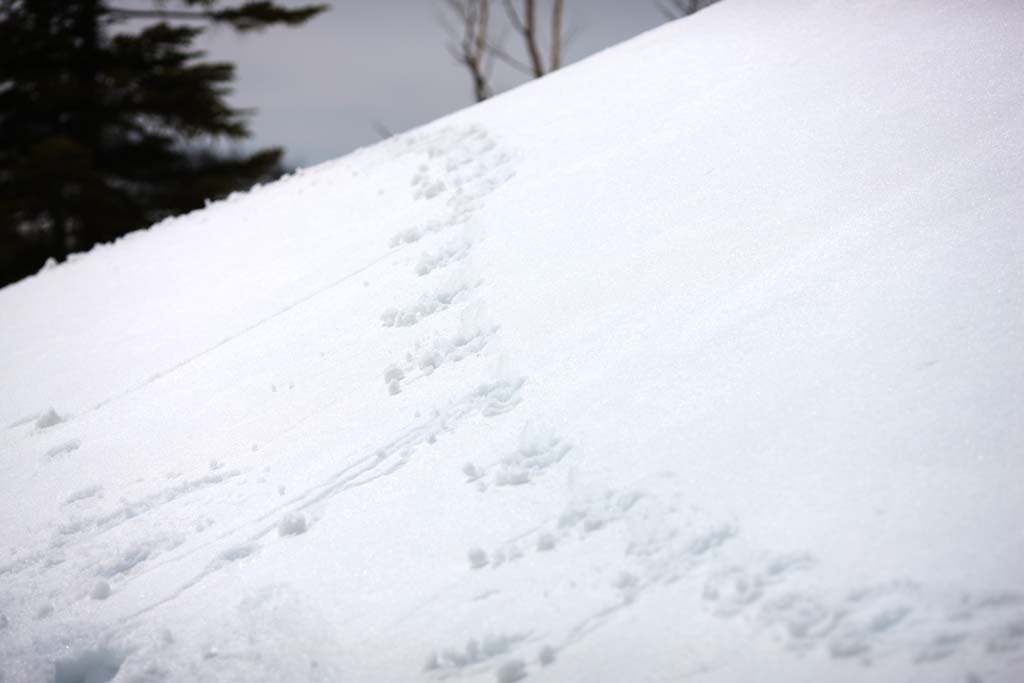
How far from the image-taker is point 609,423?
2.29 meters

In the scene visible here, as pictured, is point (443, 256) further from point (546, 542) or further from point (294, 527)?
point (546, 542)

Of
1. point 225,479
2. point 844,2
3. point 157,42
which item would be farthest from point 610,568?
point 157,42

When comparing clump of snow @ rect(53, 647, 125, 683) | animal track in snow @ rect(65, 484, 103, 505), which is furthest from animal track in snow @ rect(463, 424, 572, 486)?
animal track in snow @ rect(65, 484, 103, 505)

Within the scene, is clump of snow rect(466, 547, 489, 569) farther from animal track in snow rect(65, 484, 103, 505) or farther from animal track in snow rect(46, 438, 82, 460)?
animal track in snow rect(46, 438, 82, 460)

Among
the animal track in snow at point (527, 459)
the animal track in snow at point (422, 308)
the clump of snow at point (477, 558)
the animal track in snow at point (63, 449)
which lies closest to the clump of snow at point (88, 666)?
the clump of snow at point (477, 558)

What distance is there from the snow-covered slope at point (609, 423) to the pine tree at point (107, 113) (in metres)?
8.78

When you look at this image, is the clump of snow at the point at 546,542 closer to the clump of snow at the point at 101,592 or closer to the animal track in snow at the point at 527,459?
the animal track in snow at the point at 527,459

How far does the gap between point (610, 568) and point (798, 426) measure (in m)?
0.69

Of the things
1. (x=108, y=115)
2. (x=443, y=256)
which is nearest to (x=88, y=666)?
(x=443, y=256)

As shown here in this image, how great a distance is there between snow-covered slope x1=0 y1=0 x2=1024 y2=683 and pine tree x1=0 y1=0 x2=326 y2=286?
8780 millimetres

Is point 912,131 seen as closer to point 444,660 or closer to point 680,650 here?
point 680,650

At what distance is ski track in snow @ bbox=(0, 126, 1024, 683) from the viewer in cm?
148

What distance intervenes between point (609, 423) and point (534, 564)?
57 centimetres

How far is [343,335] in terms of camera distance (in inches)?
135
